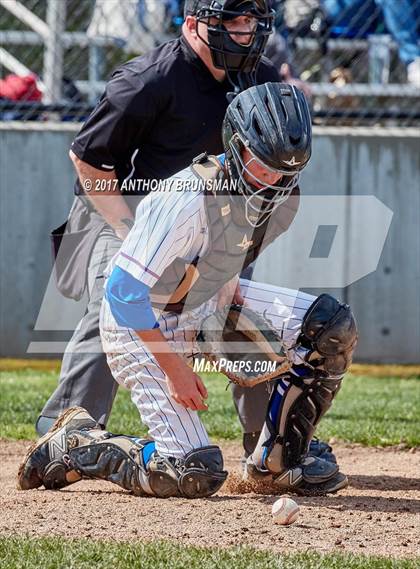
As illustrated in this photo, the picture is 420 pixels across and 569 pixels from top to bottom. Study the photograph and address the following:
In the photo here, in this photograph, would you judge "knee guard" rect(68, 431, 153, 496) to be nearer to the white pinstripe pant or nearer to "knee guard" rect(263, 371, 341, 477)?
the white pinstripe pant

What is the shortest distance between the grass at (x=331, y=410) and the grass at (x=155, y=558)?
→ 7.53 ft

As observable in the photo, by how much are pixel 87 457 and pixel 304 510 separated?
85 cm

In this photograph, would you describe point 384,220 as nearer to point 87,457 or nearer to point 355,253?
point 355,253

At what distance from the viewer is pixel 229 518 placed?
369cm

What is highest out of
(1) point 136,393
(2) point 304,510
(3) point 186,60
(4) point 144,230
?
(3) point 186,60

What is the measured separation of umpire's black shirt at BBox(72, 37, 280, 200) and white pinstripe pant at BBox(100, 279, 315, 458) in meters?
0.79

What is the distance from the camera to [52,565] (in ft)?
10.1

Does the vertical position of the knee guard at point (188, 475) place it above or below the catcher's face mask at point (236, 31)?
below

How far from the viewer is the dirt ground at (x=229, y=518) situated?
341 centimetres

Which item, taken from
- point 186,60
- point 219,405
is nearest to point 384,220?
point 219,405

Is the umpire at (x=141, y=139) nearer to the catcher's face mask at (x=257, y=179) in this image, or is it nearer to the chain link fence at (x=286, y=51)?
the catcher's face mask at (x=257, y=179)

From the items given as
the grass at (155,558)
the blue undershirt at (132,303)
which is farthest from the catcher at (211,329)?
the grass at (155,558)

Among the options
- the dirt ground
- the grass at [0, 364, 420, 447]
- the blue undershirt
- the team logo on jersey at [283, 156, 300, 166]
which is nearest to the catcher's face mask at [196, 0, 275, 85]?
the team logo on jersey at [283, 156, 300, 166]

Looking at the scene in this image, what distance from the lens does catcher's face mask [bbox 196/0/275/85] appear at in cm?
466
